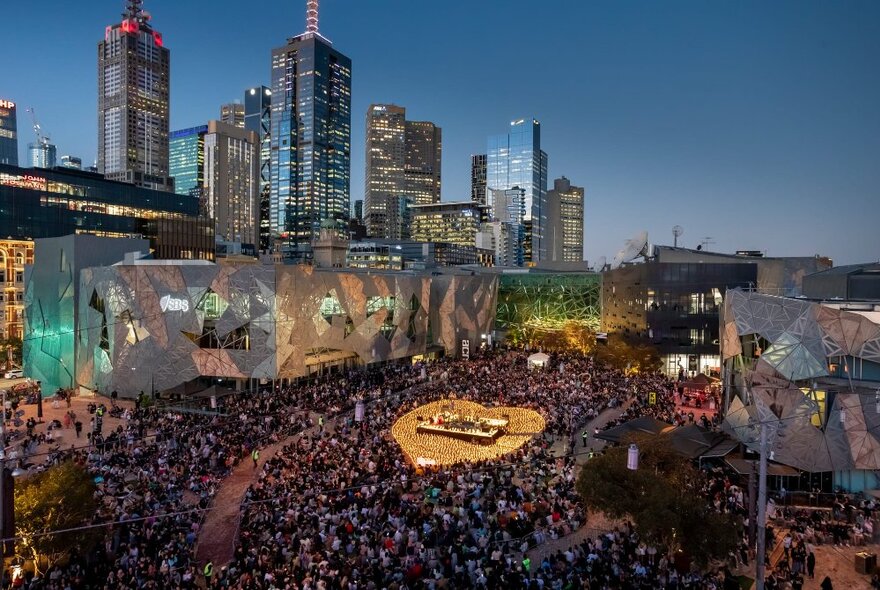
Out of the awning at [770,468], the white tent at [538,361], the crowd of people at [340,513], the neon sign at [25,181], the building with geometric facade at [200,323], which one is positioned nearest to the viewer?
the crowd of people at [340,513]

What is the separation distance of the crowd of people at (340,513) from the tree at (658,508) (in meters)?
0.78

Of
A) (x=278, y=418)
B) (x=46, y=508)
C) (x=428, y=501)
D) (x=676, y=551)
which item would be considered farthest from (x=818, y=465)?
(x=46, y=508)

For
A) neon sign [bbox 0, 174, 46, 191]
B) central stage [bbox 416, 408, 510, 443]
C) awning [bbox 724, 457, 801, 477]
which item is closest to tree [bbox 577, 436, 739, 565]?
awning [bbox 724, 457, 801, 477]

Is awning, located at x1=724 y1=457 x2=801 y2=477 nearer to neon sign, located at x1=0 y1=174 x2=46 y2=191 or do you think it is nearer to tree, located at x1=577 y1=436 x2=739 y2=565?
tree, located at x1=577 y1=436 x2=739 y2=565

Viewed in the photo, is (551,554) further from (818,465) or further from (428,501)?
(818,465)

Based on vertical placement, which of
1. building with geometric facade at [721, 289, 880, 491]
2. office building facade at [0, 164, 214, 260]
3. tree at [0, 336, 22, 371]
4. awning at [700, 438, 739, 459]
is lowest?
tree at [0, 336, 22, 371]

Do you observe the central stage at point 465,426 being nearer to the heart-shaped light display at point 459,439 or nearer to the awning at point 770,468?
the heart-shaped light display at point 459,439

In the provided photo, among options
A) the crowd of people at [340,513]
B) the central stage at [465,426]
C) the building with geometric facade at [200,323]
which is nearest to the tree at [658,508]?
the crowd of people at [340,513]

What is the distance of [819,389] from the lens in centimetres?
2298

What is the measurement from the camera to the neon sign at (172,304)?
38781 mm

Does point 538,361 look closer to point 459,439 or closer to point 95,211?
point 459,439

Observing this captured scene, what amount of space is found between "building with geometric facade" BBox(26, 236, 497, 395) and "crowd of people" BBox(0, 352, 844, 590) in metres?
7.16

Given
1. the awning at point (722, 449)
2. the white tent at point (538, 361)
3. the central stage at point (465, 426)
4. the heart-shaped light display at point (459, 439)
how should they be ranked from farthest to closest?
the white tent at point (538, 361) → the central stage at point (465, 426) → the heart-shaped light display at point (459, 439) → the awning at point (722, 449)

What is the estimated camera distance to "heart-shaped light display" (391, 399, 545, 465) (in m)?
24.6
